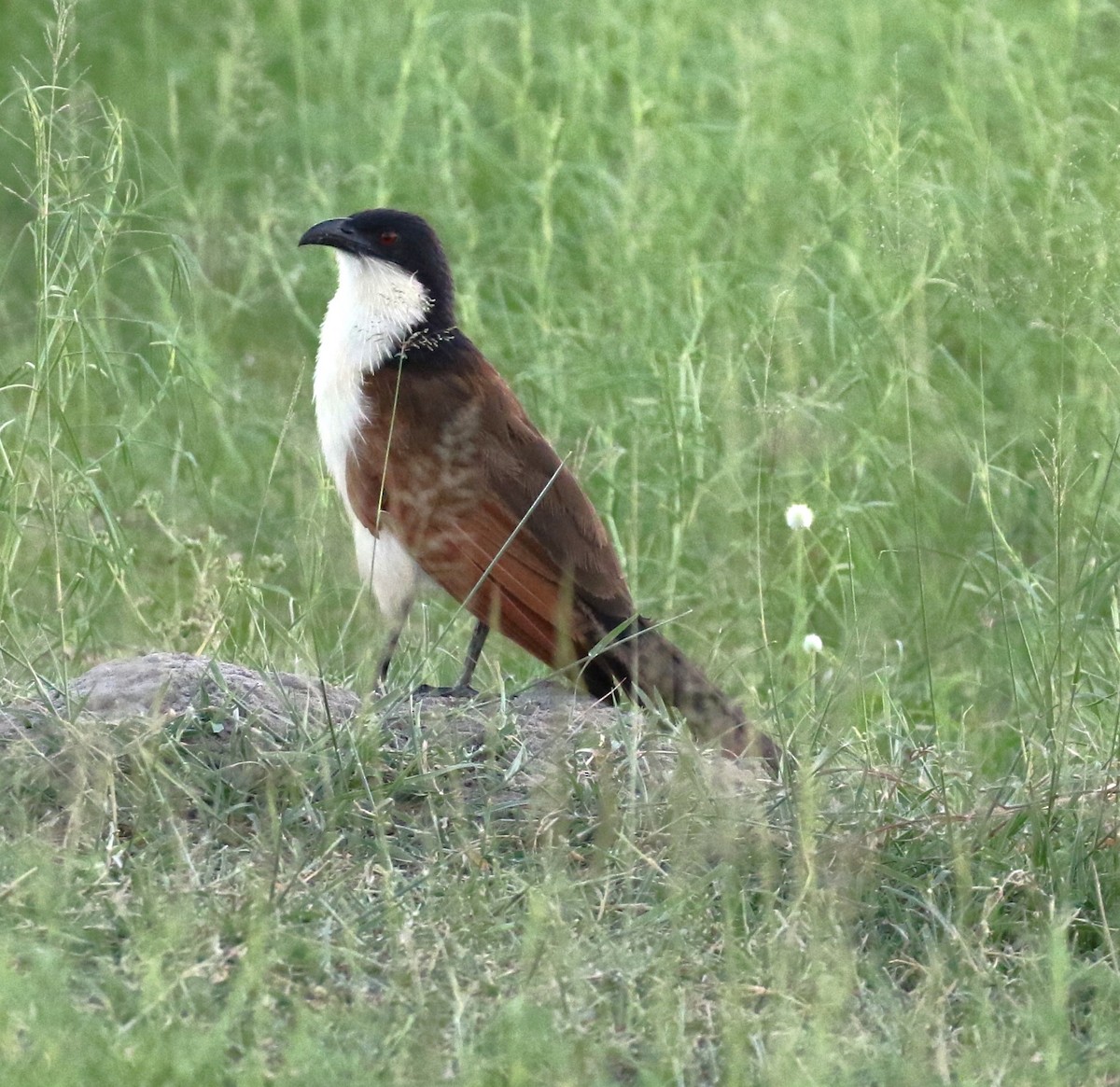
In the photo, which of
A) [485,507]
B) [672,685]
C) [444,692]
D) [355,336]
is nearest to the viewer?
[672,685]

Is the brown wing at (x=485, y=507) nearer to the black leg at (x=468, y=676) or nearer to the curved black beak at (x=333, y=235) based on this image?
the black leg at (x=468, y=676)

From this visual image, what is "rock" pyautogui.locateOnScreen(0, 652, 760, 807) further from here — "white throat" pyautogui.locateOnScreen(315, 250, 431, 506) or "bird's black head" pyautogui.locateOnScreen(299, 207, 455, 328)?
"bird's black head" pyautogui.locateOnScreen(299, 207, 455, 328)

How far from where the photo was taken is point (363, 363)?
4672 millimetres

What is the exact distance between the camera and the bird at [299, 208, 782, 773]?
4.29 m

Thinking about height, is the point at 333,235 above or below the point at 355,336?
above

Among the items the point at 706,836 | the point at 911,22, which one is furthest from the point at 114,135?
the point at 911,22

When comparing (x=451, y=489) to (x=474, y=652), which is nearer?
(x=451, y=489)

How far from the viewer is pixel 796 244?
6879 millimetres

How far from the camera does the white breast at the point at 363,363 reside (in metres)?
4.60

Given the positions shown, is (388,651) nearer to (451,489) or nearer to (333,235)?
(451,489)

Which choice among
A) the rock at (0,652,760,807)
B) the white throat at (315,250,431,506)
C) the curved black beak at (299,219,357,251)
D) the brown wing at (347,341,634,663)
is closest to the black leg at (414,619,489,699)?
the brown wing at (347,341,634,663)

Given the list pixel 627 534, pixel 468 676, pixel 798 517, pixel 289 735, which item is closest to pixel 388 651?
pixel 468 676

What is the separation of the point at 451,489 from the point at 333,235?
864 millimetres

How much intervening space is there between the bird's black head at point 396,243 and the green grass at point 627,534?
0.55 metres
